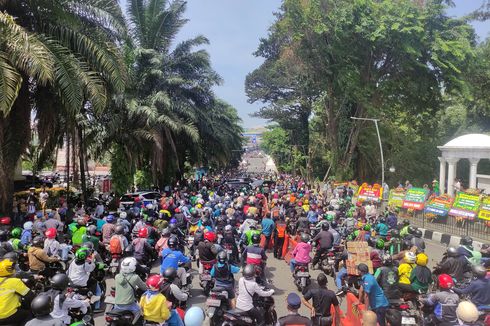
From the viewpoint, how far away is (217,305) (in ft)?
20.8

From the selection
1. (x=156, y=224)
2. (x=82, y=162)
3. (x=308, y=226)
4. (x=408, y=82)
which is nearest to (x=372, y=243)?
(x=308, y=226)

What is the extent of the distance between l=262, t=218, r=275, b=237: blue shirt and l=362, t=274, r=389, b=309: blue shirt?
5.54 m

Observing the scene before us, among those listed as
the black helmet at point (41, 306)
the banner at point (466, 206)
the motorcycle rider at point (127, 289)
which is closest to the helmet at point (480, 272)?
the motorcycle rider at point (127, 289)

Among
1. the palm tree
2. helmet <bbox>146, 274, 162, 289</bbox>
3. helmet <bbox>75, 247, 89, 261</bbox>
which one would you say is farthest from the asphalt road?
the palm tree

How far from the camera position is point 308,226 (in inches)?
486

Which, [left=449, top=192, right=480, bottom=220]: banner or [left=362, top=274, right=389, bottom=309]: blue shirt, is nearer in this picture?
[left=362, top=274, right=389, bottom=309]: blue shirt

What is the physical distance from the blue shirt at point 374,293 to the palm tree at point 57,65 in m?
10.1

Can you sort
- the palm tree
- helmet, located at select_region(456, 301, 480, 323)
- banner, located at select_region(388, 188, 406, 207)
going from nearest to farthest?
helmet, located at select_region(456, 301, 480, 323) < the palm tree < banner, located at select_region(388, 188, 406, 207)

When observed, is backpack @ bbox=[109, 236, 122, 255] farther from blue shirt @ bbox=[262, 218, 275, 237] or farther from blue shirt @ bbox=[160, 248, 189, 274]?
blue shirt @ bbox=[262, 218, 275, 237]

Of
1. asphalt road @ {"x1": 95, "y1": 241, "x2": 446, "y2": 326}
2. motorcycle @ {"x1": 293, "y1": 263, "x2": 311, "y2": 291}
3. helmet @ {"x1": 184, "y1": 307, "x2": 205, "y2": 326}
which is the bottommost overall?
asphalt road @ {"x1": 95, "y1": 241, "x2": 446, "y2": 326}

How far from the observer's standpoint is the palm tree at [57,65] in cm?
1291

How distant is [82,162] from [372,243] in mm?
15462

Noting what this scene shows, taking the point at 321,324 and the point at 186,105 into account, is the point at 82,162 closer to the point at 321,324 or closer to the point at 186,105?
the point at 186,105

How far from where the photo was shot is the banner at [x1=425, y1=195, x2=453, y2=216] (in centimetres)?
1775
